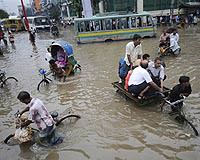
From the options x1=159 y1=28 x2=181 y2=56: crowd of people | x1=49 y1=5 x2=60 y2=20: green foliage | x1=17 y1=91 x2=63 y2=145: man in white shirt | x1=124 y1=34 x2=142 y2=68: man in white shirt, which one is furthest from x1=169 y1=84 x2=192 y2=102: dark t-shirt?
x1=49 y1=5 x2=60 y2=20: green foliage

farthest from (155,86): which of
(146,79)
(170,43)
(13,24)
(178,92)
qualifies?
(13,24)

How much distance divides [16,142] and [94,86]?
4338 mm

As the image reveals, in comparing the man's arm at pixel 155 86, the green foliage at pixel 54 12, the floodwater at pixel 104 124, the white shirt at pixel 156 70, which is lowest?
the green foliage at pixel 54 12

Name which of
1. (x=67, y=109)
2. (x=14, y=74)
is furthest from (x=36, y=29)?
(x=67, y=109)

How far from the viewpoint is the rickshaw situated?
10.9 metres

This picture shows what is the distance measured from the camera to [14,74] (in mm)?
13133

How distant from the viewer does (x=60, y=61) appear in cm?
1146

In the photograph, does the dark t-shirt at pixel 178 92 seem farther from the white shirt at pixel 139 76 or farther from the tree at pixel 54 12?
the tree at pixel 54 12

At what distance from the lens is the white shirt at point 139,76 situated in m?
6.55

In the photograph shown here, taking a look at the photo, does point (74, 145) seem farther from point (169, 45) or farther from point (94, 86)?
point (169, 45)

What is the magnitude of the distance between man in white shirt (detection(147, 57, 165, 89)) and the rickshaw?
4621 mm

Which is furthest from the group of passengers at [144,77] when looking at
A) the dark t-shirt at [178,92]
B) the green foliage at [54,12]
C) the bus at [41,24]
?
the green foliage at [54,12]

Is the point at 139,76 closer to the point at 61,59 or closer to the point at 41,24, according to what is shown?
the point at 61,59

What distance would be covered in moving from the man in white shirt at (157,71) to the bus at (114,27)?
14280 mm
